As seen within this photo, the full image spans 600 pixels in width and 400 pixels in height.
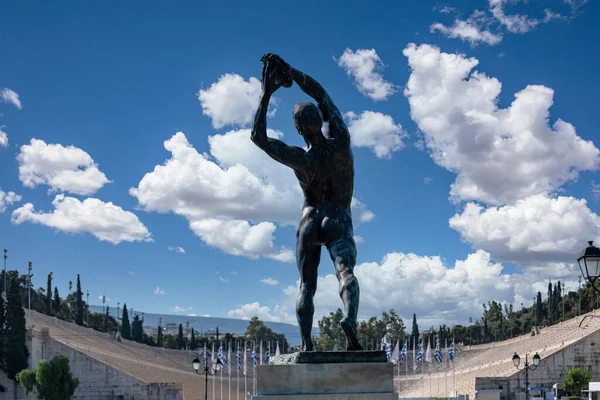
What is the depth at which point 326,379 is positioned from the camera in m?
5.61

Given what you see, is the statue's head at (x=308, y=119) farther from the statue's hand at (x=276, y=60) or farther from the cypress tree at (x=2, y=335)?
the cypress tree at (x=2, y=335)

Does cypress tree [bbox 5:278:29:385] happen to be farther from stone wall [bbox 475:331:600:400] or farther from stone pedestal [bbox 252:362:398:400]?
stone pedestal [bbox 252:362:398:400]

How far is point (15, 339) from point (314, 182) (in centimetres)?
4944

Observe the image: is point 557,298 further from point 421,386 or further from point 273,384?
point 273,384

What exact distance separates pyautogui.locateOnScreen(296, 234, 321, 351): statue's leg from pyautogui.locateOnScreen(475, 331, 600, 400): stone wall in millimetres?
45841

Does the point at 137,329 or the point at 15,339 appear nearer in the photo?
the point at 15,339

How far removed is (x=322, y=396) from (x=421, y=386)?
6416 centimetres

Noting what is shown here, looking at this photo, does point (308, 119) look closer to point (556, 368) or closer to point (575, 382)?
point (575, 382)

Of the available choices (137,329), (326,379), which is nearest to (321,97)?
(326,379)

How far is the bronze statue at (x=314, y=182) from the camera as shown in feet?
20.1

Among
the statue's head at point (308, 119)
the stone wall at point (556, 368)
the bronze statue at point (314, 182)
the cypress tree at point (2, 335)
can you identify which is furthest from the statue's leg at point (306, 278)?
the cypress tree at point (2, 335)

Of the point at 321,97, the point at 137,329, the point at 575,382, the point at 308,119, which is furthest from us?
the point at 137,329

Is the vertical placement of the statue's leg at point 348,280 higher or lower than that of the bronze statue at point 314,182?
lower

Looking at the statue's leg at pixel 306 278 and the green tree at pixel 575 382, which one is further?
the green tree at pixel 575 382
